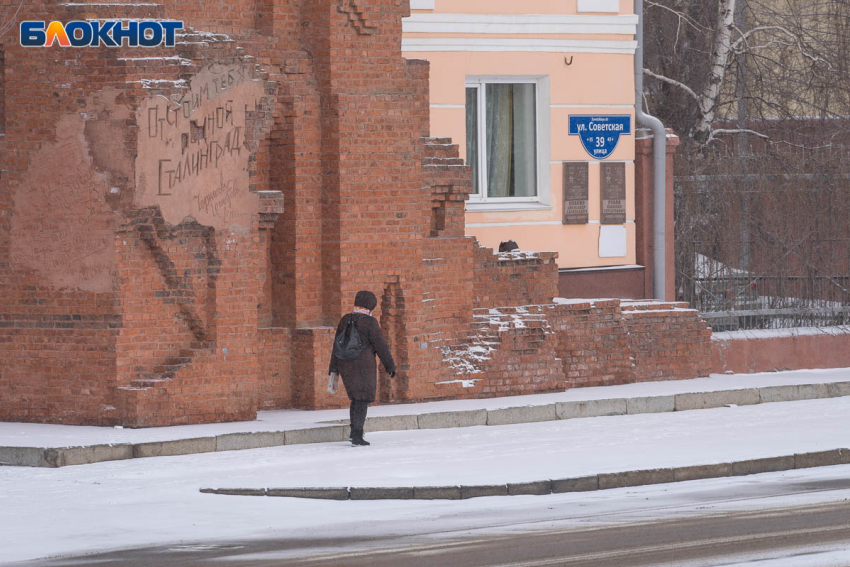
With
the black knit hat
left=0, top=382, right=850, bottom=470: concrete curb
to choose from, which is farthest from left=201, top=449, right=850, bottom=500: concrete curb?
the black knit hat

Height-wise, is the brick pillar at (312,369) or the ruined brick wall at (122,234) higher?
the ruined brick wall at (122,234)

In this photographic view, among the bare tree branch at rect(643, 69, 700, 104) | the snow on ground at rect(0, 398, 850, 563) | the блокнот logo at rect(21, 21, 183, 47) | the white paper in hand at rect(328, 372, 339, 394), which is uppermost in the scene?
the bare tree branch at rect(643, 69, 700, 104)

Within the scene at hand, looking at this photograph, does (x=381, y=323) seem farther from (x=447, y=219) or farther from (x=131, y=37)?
(x=131, y=37)

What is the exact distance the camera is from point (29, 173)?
617 inches

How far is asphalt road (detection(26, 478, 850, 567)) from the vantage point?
9688 mm

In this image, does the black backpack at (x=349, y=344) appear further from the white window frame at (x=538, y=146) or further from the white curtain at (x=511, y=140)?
the white curtain at (x=511, y=140)

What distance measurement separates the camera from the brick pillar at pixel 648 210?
73.5ft

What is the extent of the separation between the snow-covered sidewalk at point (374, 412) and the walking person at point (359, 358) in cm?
62

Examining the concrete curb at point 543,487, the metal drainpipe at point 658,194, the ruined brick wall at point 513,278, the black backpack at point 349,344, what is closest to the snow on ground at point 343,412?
the black backpack at point 349,344

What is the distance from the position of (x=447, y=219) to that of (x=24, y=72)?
16.6 ft

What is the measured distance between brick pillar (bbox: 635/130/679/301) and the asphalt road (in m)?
11.3

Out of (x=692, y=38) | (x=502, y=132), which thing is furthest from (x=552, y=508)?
(x=692, y=38)

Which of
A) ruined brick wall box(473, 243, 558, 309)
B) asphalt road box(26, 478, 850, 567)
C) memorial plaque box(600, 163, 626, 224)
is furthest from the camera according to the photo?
memorial plaque box(600, 163, 626, 224)

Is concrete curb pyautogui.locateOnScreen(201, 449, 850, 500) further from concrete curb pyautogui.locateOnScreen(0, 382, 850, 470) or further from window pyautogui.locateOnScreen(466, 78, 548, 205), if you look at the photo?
window pyautogui.locateOnScreen(466, 78, 548, 205)
